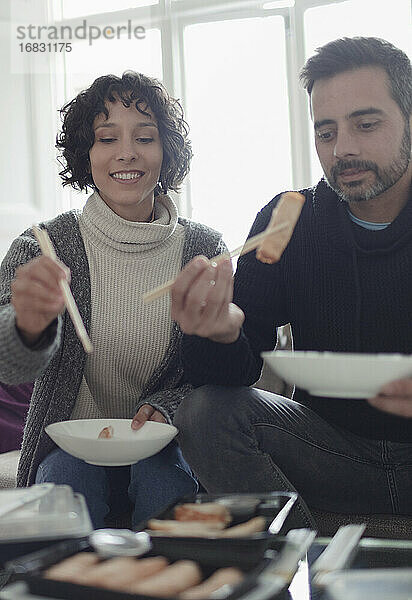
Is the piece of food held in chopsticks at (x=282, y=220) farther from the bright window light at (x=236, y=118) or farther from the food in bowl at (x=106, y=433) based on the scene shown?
the bright window light at (x=236, y=118)

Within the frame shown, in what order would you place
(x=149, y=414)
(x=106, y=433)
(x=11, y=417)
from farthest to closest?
(x=11, y=417) → (x=149, y=414) → (x=106, y=433)

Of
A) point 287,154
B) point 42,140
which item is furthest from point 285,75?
point 42,140

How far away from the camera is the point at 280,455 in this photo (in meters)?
1.54

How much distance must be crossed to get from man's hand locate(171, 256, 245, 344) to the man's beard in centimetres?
51

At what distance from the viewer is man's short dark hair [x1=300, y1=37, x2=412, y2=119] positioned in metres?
1.73

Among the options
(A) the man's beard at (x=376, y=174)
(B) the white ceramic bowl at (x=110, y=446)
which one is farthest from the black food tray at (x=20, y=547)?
(A) the man's beard at (x=376, y=174)

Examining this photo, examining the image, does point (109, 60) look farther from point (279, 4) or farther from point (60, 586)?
point (60, 586)

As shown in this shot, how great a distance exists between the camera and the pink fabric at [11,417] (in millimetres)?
2365

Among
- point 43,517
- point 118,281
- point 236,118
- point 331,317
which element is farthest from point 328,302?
point 236,118

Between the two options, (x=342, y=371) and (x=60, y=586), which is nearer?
(x=60, y=586)

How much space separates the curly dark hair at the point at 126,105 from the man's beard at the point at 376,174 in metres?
0.47

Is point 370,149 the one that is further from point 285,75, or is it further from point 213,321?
point 285,75

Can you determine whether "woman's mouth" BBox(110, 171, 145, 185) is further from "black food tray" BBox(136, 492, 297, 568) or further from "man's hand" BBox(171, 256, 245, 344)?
"black food tray" BBox(136, 492, 297, 568)

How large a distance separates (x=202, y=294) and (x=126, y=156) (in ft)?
2.39
